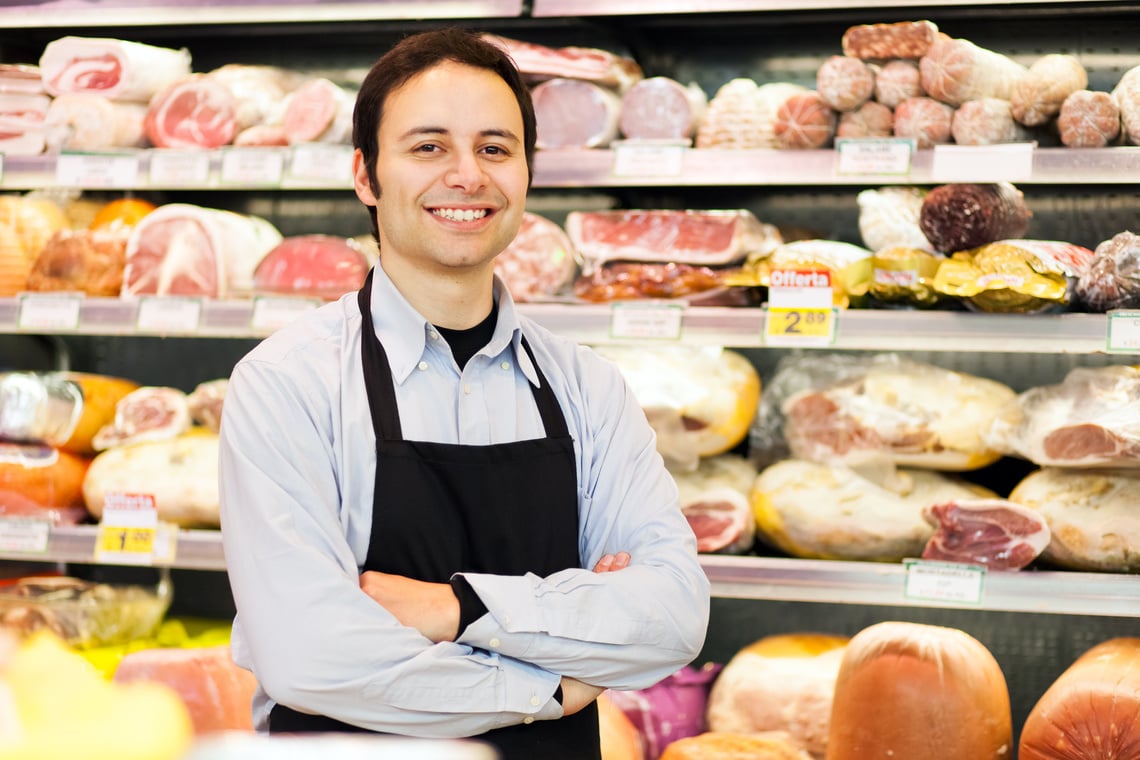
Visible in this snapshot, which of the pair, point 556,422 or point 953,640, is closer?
point 556,422

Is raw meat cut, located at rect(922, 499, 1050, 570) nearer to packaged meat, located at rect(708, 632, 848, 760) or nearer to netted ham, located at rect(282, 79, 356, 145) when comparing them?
packaged meat, located at rect(708, 632, 848, 760)

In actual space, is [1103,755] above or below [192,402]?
below

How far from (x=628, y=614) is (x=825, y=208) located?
1913 millimetres

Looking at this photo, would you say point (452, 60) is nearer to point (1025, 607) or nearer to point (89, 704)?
point (89, 704)

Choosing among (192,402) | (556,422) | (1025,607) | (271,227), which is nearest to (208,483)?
(192,402)

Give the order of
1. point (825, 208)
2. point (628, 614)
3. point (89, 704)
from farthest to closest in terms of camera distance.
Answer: point (825, 208) < point (628, 614) < point (89, 704)

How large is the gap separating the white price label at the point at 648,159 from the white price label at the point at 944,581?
1013mm

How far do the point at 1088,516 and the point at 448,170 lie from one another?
1606 millimetres

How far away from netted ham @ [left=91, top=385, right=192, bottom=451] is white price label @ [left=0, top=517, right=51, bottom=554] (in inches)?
10.6

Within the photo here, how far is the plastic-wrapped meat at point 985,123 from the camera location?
102 inches

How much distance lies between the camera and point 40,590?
311cm

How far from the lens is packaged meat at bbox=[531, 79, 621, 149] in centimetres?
290

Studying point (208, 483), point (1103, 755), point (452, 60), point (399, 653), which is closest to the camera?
point (399, 653)

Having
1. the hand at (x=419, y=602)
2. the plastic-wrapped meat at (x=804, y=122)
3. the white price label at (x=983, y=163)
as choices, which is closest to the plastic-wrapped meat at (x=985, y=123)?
the white price label at (x=983, y=163)
